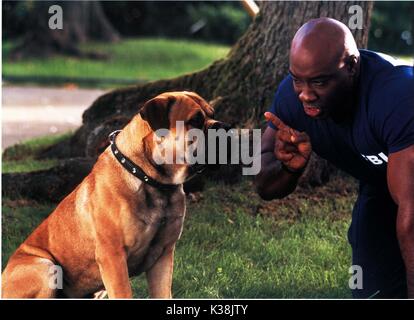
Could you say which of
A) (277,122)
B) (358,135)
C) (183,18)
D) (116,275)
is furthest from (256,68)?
(183,18)

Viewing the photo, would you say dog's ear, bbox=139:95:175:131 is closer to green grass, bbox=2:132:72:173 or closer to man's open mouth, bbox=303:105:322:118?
man's open mouth, bbox=303:105:322:118

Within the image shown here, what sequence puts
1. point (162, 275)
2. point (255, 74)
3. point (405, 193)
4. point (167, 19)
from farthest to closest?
point (167, 19) < point (255, 74) < point (162, 275) < point (405, 193)

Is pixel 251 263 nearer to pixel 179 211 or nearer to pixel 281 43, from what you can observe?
pixel 179 211

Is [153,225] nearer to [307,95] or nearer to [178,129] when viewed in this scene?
[178,129]

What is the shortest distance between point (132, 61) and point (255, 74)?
7.40 metres

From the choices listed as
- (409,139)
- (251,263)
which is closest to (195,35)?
(251,263)

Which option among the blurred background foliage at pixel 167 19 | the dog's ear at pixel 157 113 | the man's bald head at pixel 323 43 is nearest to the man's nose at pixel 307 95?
the man's bald head at pixel 323 43

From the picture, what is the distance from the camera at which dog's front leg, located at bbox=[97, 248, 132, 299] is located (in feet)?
12.3

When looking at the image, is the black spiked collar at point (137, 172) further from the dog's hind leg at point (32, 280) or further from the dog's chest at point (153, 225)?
the dog's hind leg at point (32, 280)

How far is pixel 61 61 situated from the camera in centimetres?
1229

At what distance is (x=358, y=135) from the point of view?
12.2ft

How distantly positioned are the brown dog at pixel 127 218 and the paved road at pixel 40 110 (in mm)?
3008
